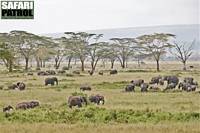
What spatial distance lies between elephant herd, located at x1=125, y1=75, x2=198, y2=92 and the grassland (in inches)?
19.1

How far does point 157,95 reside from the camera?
16297 mm

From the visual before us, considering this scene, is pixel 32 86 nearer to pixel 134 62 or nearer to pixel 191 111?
pixel 191 111

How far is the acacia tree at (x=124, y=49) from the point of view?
28.6m

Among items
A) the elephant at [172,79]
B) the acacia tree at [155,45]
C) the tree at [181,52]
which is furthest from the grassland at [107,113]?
the tree at [181,52]

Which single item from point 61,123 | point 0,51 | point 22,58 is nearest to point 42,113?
point 61,123

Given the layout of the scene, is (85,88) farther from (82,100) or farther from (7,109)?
(7,109)

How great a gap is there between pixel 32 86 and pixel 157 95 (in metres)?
5.21

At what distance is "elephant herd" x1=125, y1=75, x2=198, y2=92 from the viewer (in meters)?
18.2

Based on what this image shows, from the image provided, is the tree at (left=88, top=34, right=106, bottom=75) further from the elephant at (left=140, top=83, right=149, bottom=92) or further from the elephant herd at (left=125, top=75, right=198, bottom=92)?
the elephant at (left=140, top=83, right=149, bottom=92)

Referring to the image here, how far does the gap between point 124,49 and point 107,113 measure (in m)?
20.3

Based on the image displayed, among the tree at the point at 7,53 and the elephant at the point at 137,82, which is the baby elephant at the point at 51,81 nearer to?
the tree at the point at 7,53

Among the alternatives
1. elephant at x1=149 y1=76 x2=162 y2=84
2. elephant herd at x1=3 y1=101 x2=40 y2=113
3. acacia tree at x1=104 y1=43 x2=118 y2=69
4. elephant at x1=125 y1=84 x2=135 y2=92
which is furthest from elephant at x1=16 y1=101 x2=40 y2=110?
acacia tree at x1=104 y1=43 x2=118 y2=69

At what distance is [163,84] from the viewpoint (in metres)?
20.4

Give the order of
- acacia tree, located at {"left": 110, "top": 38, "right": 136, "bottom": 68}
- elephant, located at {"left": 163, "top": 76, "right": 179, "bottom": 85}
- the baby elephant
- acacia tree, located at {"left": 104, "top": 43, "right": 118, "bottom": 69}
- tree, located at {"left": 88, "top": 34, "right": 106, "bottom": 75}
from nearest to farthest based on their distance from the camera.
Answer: the baby elephant, elephant, located at {"left": 163, "top": 76, "right": 179, "bottom": 85}, tree, located at {"left": 88, "top": 34, "right": 106, "bottom": 75}, acacia tree, located at {"left": 110, "top": 38, "right": 136, "bottom": 68}, acacia tree, located at {"left": 104, "top": 43, "right": 118, "bottom": 69}
